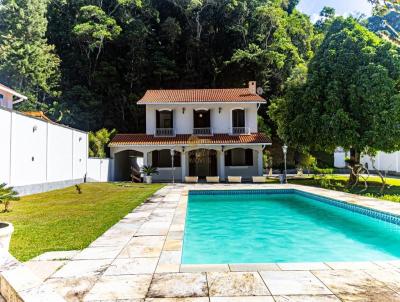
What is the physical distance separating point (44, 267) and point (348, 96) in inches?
719

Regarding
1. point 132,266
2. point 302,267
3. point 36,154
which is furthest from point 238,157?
point 132,266

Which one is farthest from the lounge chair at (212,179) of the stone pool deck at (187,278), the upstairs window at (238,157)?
the stone pool deck at (187,278)

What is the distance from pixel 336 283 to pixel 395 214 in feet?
19.5

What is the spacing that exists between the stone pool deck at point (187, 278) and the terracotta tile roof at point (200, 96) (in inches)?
720

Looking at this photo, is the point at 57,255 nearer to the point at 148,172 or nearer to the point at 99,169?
the point at 148,172

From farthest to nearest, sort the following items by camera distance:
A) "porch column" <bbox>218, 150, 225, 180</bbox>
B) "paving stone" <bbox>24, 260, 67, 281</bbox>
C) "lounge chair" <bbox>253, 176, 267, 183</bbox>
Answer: "porch column" <bbox>218, 150, 225, 180</bbox> < "lounge chair" <bbox>253, 176, 267, 183</bbox> < "paving stone" <bbox>24, 260, 67, 281</bbox>

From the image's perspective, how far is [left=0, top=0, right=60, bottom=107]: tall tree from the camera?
32000mm

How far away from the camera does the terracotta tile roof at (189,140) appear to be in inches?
855

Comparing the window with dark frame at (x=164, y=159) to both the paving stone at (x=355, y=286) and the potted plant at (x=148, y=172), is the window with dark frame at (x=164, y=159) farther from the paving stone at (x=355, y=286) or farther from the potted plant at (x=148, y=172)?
the paving stone at (x=355, y=286)

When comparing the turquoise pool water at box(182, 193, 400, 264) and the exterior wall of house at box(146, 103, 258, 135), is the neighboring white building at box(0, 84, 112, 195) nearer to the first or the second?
the exterior wall of house at box(146, 103, 258, 135)

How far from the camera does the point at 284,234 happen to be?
28.4ft

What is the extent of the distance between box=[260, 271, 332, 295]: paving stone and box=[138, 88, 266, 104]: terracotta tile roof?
19207 mm

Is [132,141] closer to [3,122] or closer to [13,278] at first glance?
[3,122]

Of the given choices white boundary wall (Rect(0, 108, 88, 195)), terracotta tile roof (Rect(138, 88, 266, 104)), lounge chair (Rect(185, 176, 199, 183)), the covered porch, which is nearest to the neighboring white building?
white boundary wall (Rect(0, 108, 88, 195))
